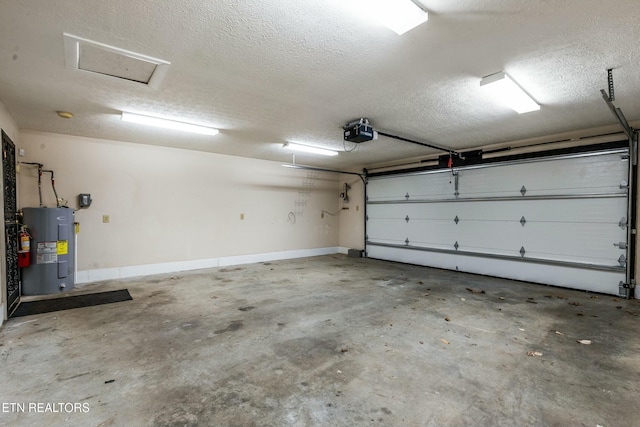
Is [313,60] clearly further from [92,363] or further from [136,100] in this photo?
[92,363]

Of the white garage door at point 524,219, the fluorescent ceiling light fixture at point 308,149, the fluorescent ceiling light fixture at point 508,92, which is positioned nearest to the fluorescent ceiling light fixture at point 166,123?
the fluorescent ceiling light fixture at point 308,149

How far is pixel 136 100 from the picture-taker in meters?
3.49

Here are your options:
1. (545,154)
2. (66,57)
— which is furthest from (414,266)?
(66,57)

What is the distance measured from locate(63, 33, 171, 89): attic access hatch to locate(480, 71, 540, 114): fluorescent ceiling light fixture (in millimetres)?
3090

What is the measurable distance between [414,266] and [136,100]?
6.25 metres

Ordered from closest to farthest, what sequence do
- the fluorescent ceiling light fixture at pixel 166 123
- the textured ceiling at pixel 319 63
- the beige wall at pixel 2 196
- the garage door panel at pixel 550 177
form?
the textured ceiling at pixel 319 63 < the beige wall at pixel 2 196 < the fluorescent ceiling light fixture at pixel 166 123 < the garage door panel at pixel 550 177

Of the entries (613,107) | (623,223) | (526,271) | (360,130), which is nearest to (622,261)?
(623,223)

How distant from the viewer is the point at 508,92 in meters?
3.15

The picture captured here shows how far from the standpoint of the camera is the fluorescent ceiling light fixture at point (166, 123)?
4.02 metres

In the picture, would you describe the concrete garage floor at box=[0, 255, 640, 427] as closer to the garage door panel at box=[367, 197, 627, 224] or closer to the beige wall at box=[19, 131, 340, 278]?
the garage door panel at box=[367, 197, 627, 224]

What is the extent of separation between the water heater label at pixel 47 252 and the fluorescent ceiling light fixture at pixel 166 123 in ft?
7.37

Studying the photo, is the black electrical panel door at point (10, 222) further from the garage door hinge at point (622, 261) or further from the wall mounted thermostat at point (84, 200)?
the garage door hinge at point (622, 261)

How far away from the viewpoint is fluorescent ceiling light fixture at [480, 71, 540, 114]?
2873 mm

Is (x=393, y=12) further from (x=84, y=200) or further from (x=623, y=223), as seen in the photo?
(x=84, y=200)
